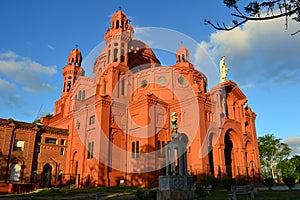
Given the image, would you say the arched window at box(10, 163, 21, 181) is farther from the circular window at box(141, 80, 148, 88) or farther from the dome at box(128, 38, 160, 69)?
the dome at box(128, 38, 160, 69)

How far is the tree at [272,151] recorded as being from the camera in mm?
55375

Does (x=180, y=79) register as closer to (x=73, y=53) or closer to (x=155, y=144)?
(x=155, y=144)

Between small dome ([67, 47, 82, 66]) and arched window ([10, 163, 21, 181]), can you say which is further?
small dome ([67, 47, 82, 66])

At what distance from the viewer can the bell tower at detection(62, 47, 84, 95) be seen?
42.9m

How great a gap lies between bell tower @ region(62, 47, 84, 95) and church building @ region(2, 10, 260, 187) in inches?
176

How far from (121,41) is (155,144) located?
15.8m

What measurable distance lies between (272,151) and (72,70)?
44.0m

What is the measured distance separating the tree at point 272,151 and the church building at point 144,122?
22.3 m

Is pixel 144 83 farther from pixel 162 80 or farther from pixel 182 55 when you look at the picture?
pixel 182 55

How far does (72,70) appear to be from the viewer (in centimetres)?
4281

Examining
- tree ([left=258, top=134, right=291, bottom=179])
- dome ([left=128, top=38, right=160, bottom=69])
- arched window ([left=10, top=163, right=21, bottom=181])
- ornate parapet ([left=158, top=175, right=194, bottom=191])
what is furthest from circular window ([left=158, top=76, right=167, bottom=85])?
tree ([left=258, top=134, right=291, bottom=179])

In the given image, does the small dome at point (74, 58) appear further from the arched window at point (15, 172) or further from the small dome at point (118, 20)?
the arched window at point (15, 172)

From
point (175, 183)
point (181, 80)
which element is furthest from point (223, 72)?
point (175, 183)

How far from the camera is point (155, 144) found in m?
27.1
